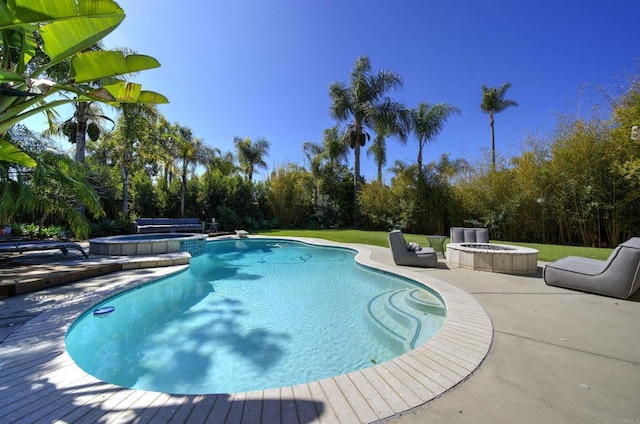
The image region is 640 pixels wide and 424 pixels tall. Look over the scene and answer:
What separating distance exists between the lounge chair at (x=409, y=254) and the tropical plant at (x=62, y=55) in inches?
220

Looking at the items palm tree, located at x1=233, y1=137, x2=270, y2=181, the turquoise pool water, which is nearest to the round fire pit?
the turquoise pool water

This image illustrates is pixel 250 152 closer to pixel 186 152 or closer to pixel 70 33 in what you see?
pixel 186 152

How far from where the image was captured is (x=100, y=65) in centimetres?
174

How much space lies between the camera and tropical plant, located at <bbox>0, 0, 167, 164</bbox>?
55.9 inches

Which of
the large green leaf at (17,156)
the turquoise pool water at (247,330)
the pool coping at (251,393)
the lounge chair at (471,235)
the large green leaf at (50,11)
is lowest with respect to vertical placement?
the turquoise pool water at (247,330)

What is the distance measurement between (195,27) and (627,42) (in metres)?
12.3

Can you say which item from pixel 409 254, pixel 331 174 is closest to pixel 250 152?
pixel 331 174

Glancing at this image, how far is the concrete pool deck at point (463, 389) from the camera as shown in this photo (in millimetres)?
1510

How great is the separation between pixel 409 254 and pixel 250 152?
19.4 m

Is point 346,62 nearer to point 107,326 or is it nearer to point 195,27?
point 195,27

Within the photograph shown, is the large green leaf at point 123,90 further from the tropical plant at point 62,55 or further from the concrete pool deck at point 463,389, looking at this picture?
the concrete pool deck at point 463,389

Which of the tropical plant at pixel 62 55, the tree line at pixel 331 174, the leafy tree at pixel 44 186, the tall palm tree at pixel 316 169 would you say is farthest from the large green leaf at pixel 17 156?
the tall palm tree at pixel 316 169

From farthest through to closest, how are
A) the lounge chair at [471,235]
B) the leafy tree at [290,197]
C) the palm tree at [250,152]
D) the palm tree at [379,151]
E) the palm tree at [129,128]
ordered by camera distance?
the palm tree at [250,152], the leafy tree at [290,197], the palm tree at [379,151], the palm tree at [129,128], the lounge chair at [471,235]

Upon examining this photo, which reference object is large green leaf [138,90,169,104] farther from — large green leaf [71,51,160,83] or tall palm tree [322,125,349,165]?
tall palm tree [322,125,349,165]
